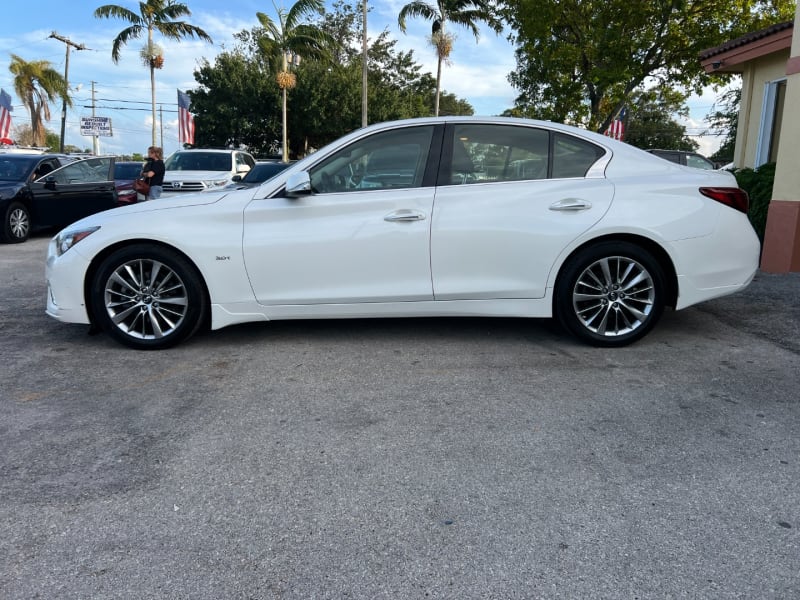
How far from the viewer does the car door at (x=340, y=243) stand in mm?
4766

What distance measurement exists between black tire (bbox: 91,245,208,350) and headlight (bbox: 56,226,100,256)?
0.25 meters

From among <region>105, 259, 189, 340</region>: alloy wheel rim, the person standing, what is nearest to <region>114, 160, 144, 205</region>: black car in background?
the person standing

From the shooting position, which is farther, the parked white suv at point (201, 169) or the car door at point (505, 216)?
the parked white suv at point (201, 169)

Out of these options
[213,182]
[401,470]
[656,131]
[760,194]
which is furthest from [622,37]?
[656,131]

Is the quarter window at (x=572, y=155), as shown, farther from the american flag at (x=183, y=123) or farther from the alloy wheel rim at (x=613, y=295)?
the american flag at (x=183, y=123)

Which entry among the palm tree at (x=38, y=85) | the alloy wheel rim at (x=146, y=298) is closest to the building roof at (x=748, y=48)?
the alloy wheel rim at (x=146, y=298)

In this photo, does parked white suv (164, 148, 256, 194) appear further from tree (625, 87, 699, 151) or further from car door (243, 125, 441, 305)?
tree (625, 87, 699, 151)

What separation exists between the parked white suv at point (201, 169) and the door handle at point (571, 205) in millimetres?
10142

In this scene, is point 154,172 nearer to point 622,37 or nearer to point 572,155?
point 572,155

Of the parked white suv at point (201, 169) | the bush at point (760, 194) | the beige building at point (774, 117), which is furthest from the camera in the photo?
the parked white suv at point (201, 169)

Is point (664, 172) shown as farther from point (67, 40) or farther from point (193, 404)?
point (67, 40)

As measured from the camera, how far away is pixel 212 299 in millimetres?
4836

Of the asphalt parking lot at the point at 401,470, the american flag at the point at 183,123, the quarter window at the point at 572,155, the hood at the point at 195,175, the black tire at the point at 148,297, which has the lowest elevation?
the asphalt parking lot at the point at 401,470

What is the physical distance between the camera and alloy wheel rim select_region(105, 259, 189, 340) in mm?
4828
